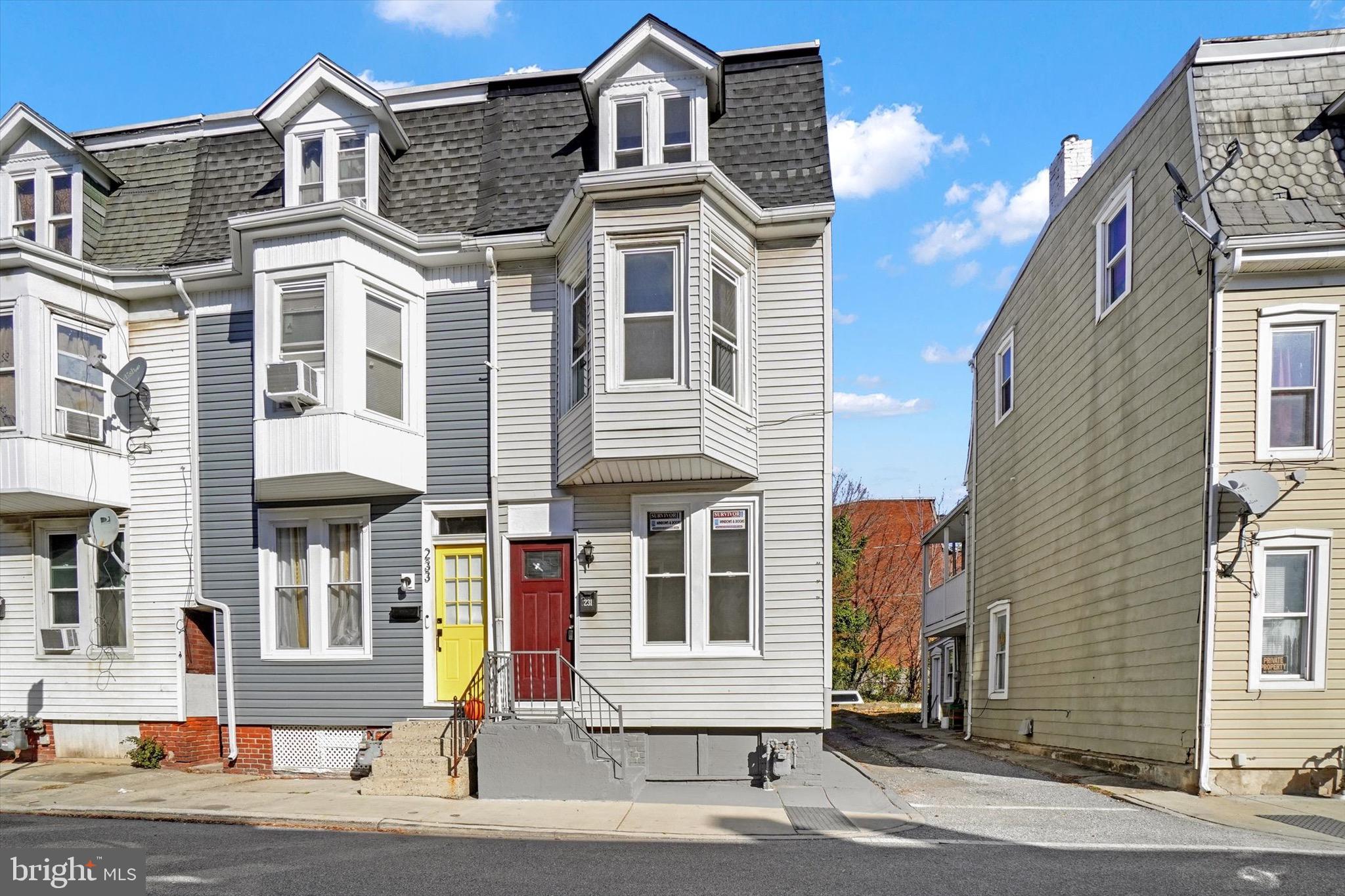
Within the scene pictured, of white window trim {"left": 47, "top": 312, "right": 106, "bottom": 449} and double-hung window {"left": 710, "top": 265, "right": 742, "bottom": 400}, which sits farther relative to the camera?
A: white window trim {"left": 47, "top": 312, "right": 106, "bottom": 449}

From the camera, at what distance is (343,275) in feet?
37.4

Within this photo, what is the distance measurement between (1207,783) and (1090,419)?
5576 millimetres

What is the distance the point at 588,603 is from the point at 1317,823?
7792mm

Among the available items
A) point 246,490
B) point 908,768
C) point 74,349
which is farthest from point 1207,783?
point 74,349

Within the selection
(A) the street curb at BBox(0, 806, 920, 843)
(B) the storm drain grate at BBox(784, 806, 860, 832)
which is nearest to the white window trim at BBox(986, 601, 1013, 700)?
(B) the storm drain grate at BBox(784, 806, 860, 832)

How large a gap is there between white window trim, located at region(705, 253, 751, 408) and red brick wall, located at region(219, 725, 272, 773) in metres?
7.42

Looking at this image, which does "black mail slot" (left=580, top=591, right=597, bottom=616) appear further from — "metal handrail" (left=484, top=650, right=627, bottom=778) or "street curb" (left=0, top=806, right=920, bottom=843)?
"street curb" (left=0, top=806, right=920, bottom=843)

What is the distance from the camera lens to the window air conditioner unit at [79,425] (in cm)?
1232

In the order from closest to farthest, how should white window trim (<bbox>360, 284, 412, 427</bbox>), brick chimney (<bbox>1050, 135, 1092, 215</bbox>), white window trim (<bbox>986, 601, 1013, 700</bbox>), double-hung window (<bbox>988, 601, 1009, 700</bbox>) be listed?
white window trim (<bbox>360, 284, 412, 427</bbox>) → brick chimney (<bbox>1050, 135, 1092, 215</bbox>) → white window trim (<bbox>986, 601, 1013, 700</bbox>) → double-hung window (<bbox>988, 601, 1009, 700</bbox>)

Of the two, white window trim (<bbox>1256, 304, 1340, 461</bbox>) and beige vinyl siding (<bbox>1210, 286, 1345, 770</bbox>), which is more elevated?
white window trim (<bbox>1256, 304, 1340, 461</bbox>)

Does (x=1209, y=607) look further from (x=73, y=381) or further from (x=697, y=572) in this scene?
(x=73, y=381)

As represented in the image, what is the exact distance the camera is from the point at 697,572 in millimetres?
11297

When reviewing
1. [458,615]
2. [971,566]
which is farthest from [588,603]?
[971,566]

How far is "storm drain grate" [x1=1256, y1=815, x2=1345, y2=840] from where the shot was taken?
864 centimetres
